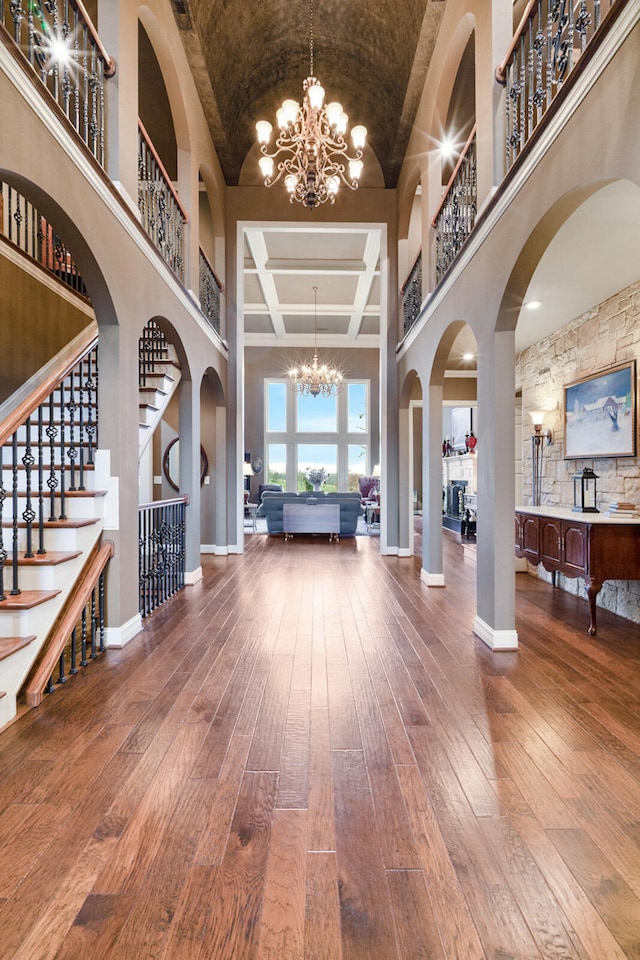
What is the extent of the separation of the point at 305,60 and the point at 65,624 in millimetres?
7889

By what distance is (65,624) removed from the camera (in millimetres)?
3262

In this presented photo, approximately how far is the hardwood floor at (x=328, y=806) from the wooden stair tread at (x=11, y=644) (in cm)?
38

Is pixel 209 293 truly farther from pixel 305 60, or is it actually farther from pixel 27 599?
pixel 27 599

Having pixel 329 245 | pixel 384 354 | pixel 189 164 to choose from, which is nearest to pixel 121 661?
pixel 189 164

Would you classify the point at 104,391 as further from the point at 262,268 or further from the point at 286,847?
the point at 262,268

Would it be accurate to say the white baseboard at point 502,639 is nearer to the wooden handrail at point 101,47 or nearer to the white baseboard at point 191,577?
the white baseboard at point 191,577

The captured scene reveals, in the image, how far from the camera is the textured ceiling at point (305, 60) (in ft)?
19.1

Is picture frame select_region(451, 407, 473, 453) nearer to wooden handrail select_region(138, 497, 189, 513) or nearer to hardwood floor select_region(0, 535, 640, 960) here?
wooden handrail select_region(138, 497, 189, 513)

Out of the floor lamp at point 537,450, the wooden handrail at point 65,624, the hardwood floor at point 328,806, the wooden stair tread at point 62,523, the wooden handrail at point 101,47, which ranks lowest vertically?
the hardwood floor at point 328,806

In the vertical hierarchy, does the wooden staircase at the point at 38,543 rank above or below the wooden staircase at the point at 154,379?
below

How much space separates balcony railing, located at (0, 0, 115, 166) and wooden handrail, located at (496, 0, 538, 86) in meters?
2.59

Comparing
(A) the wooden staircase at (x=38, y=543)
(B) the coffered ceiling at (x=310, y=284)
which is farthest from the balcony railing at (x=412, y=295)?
(A) the wooden staircase at (x=38, y=543)

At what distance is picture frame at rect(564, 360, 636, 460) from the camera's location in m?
4.73

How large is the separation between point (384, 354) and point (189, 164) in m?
3.72
